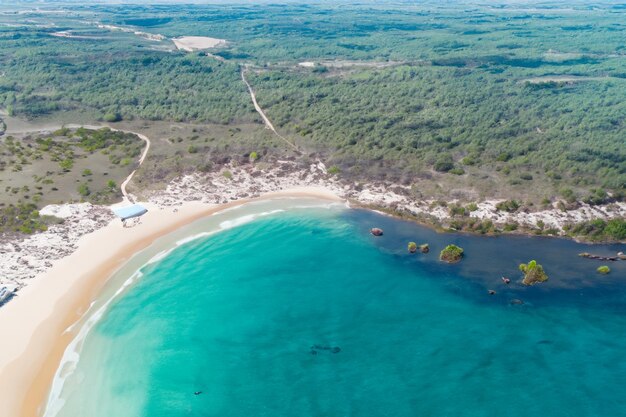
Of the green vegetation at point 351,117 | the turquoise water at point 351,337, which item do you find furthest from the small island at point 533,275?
the green vegetation at point 351,117

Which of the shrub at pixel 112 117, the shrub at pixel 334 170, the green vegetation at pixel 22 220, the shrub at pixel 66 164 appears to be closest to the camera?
the green vegetation at pixel 22 220

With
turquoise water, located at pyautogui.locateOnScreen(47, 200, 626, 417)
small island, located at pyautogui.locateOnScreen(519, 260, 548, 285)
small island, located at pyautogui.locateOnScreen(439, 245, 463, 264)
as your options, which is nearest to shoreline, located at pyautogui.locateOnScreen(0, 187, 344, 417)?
turquoise water, located at pyautogui.locateOnScreen(47, 200, 626, 417)

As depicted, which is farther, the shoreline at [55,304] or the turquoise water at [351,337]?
the shoreline at [55,304]

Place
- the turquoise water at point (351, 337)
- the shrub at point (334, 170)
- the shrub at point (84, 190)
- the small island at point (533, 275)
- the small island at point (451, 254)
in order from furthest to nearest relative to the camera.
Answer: the shrub at point (334, 170) < the shrub at point (84, 190) < the small island at point (451, 254) < the small island at point (533, 275) < the turquoise water at point (351, 337)

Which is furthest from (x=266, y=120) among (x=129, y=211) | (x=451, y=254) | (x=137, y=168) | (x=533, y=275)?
(x=533, y=275)

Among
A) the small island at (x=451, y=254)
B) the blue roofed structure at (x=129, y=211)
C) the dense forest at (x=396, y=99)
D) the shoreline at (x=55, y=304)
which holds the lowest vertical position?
the shoreline at (x=55, y=304)

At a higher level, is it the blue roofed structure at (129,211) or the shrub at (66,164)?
the blue roofed structure at (129,211)

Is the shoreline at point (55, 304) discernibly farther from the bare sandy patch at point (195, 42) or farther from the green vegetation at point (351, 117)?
the bare sandy patch at point (195, 42)

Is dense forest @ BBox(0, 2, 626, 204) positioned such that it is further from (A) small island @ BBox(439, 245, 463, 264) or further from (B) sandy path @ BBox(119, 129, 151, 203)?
(A) small island @ BBox(439, 245, 463, 264)
